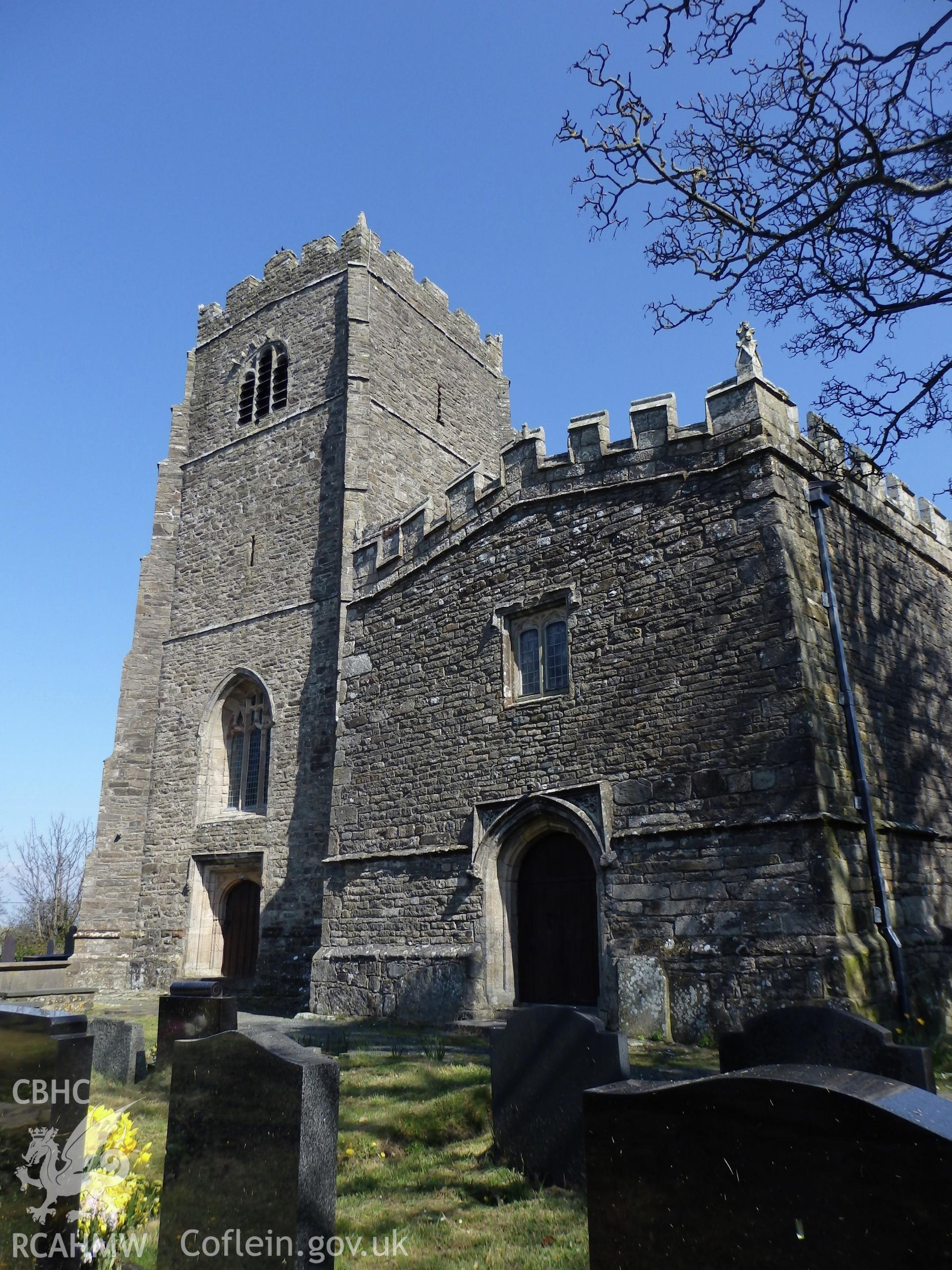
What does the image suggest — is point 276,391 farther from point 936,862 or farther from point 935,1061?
point 935,1061

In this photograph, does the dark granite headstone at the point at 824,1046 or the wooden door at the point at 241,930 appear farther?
the wooden door at the point at 241,930

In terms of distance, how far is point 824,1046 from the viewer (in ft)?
14.9

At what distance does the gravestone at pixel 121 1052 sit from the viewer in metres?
7.77

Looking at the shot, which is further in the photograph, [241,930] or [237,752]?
[237,752]

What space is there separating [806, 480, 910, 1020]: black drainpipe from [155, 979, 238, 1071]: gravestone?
21.0 feet

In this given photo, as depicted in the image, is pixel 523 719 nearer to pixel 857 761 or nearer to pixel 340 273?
pixel 857 761

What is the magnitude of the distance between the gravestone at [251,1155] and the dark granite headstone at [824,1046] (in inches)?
82.8

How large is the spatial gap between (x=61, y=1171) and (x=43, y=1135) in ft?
0.56

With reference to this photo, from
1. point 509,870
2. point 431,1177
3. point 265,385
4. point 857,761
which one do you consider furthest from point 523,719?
point 265,385

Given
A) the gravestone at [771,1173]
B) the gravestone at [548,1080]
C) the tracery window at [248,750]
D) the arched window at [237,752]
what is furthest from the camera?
the arched window at [237,752]

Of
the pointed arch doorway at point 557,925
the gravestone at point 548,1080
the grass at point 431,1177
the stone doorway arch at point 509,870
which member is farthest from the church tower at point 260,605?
the gravestone at point 548,1080

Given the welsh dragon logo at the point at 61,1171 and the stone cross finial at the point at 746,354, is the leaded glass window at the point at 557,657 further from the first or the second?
the welsh dragon logo at the point at 61,1171

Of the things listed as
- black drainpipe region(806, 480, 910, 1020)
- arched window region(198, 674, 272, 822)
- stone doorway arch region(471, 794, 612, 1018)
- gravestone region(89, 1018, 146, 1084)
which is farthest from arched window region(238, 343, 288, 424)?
gravestone region(89, 1018, 146, 1084)

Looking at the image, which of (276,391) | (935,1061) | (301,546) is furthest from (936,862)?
(276,391)
